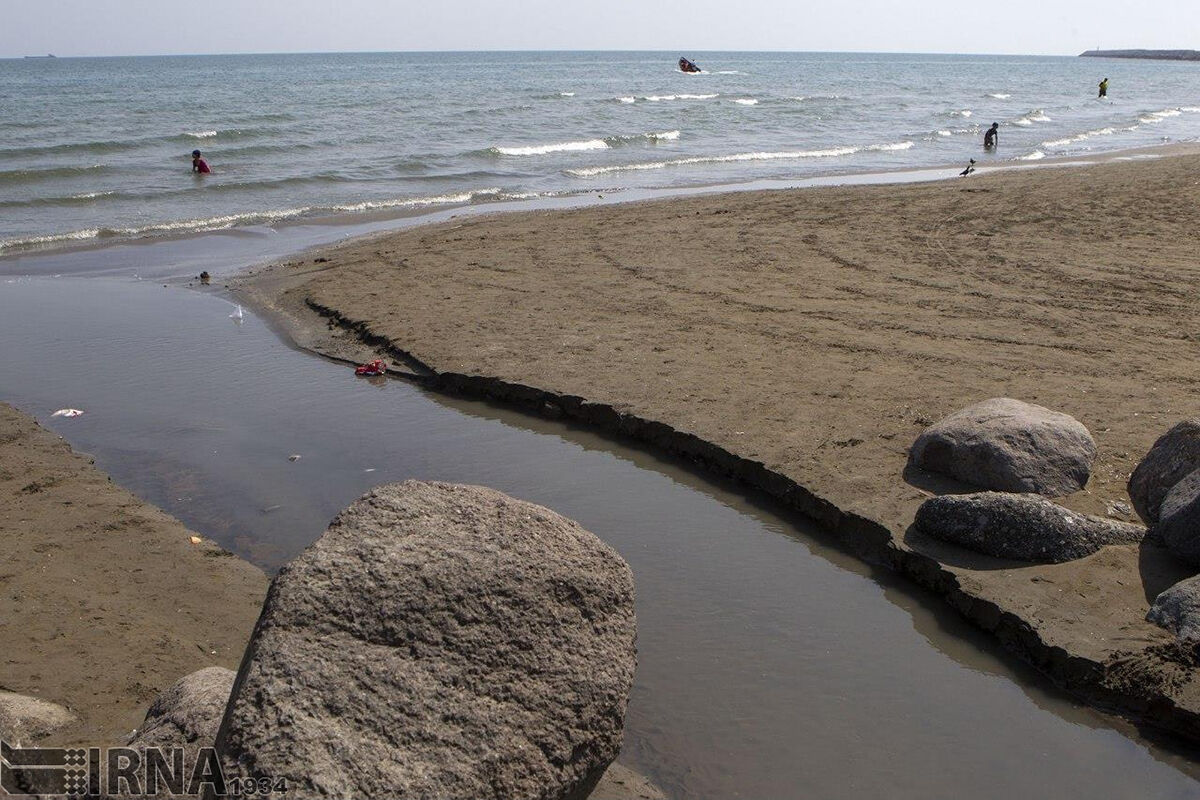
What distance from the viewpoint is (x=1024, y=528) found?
5531mm

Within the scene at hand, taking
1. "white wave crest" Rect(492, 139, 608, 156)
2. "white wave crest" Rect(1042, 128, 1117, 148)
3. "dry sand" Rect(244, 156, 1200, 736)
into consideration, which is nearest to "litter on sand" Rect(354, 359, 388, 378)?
"dry sand" Rect(244, 156, 1200, 736)

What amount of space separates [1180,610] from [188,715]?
167 inches

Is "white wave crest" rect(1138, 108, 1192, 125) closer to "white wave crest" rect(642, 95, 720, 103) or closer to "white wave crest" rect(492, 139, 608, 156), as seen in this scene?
"white wave crest" rect(642, 95, 720, 103)

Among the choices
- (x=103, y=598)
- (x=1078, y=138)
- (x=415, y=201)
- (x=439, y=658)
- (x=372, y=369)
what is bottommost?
(x=103, y=598)

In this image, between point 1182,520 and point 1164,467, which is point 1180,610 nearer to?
point 1182,520

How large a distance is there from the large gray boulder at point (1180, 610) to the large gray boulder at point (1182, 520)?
347 millimetres

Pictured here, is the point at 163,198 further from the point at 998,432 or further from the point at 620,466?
the point at 998,432

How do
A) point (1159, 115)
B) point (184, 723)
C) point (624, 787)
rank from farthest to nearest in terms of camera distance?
point (1159, 115), point (624, 787), point (184, 723)

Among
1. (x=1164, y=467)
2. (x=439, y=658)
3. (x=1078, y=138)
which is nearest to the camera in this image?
(x=439, y=658)

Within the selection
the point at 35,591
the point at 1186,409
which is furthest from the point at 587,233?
the point at 35,591

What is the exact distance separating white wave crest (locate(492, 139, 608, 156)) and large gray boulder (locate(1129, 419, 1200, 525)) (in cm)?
2231

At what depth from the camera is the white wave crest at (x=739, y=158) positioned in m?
24.2

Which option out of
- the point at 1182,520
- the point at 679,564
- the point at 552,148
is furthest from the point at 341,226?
the point at 1182,520

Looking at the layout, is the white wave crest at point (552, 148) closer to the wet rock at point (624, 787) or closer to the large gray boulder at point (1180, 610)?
the large gray boulder at point (1180, 610)
